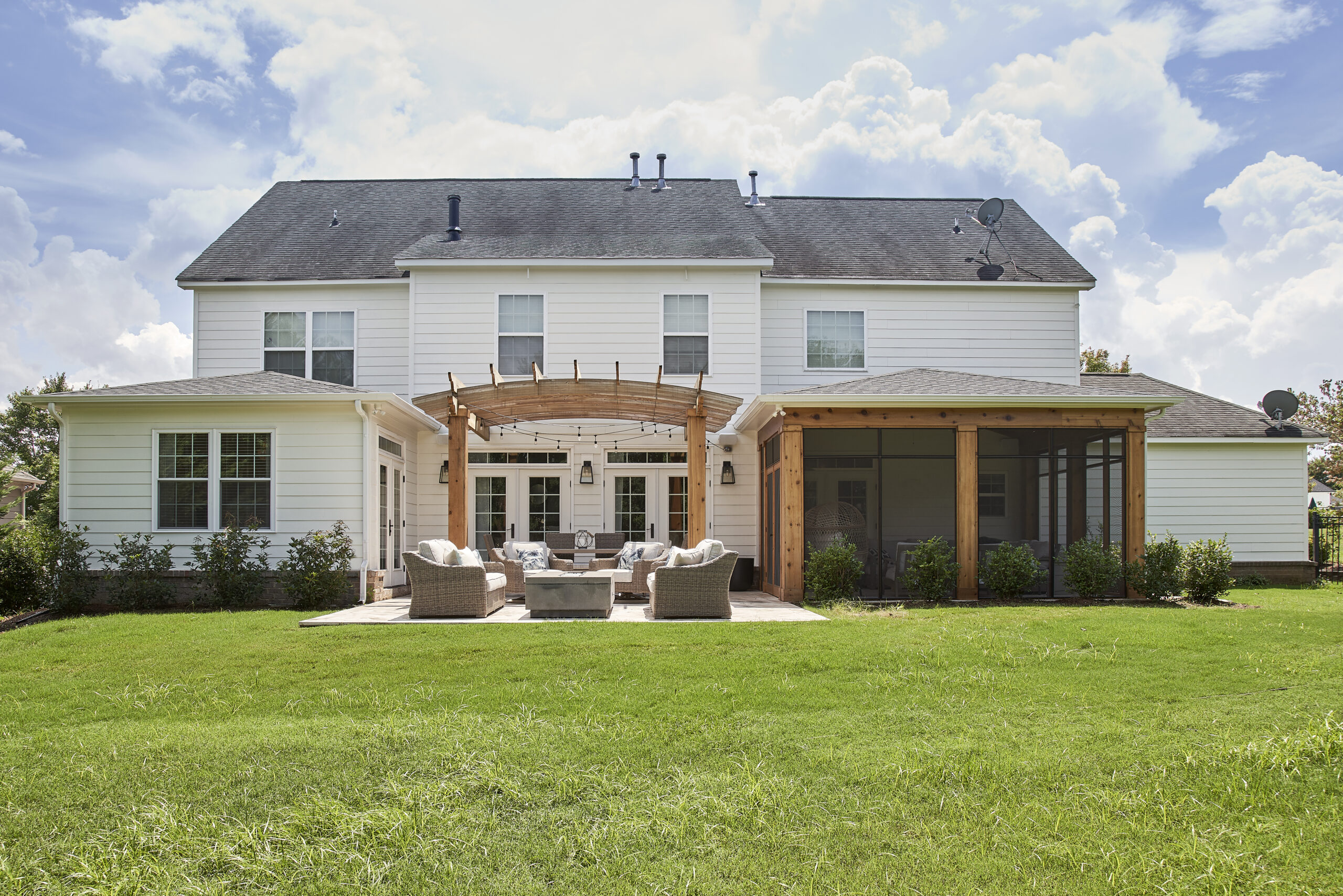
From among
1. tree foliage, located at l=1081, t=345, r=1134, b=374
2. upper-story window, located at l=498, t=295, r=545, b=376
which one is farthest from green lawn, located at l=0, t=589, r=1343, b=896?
tree foliage, located at l=1081, t=345, r=1134, b=374

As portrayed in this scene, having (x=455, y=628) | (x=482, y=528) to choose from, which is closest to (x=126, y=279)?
(x=482, y=528)

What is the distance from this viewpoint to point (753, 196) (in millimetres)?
17844

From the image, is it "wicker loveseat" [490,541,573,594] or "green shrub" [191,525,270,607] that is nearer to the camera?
"green shrub" [191,525,270,607]

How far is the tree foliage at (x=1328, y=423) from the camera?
94.6 feet

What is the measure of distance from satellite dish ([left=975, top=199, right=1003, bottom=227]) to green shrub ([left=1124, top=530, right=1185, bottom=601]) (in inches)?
271

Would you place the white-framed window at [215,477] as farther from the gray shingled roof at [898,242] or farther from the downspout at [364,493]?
the gray shingled roof at [898,242]

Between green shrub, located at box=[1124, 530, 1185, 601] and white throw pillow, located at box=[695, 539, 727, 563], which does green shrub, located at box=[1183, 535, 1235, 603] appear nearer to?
green shrub, located at box=[1124, 530, 1185, 601]

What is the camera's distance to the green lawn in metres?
3.34

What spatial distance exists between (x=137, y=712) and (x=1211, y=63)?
593 inches

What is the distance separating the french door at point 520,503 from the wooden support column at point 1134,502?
26.7 feet

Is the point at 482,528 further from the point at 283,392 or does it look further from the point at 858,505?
the point at 858,505

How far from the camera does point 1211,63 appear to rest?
12.8 m

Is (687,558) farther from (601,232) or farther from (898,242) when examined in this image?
(898,242)

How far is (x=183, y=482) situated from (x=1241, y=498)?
1688cm
